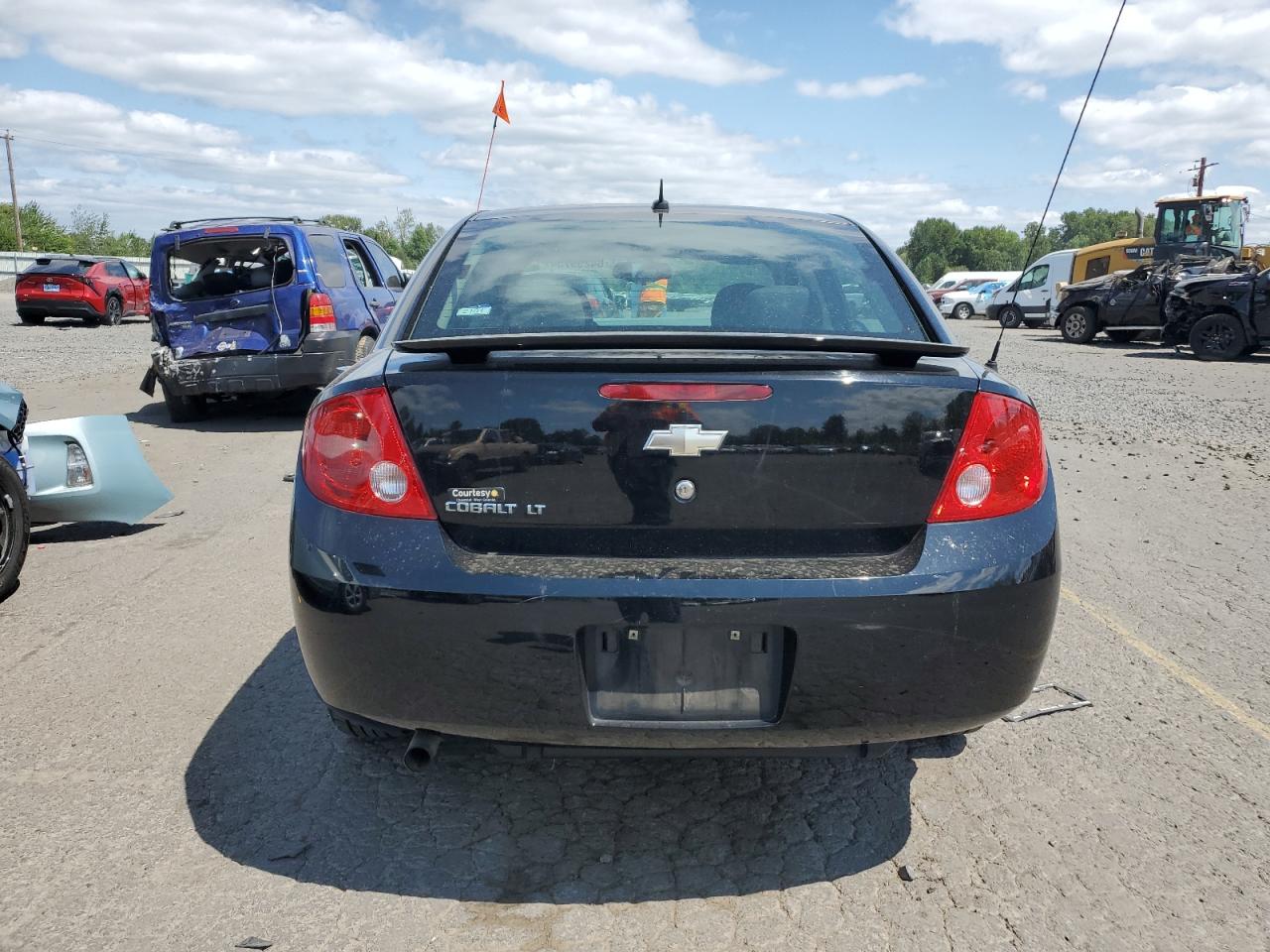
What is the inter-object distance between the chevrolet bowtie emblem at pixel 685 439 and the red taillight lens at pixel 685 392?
0.22 ft

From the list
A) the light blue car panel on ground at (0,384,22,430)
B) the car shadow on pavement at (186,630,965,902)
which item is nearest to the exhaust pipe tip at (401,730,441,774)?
the car shadow on pavement at (186,630,965,902)

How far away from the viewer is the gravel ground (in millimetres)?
2320

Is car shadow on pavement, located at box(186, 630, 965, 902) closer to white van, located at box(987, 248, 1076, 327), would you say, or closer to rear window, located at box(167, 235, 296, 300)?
rear window, located at box(167, 235, 296, 300)

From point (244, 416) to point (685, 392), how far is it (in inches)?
381

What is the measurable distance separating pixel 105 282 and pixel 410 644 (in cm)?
2644

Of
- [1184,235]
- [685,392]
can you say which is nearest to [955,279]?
[1184,235]

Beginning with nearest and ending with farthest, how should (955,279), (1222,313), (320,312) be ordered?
(320,312)
(1222,313)
(955,279)

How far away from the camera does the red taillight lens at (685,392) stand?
2316mm

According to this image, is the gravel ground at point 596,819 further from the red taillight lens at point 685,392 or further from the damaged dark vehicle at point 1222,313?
the damaged dark vehicle at point 1222,313

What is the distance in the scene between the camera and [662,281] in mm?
3172

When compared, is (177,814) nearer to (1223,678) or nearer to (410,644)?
(410,644)

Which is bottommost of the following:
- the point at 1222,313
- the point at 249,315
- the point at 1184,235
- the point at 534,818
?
the point at 534,818

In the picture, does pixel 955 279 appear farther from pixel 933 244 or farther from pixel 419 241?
pixel 933 244

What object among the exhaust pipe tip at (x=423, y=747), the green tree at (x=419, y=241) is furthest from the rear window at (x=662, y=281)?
the green tree at (x=419, y=241)
